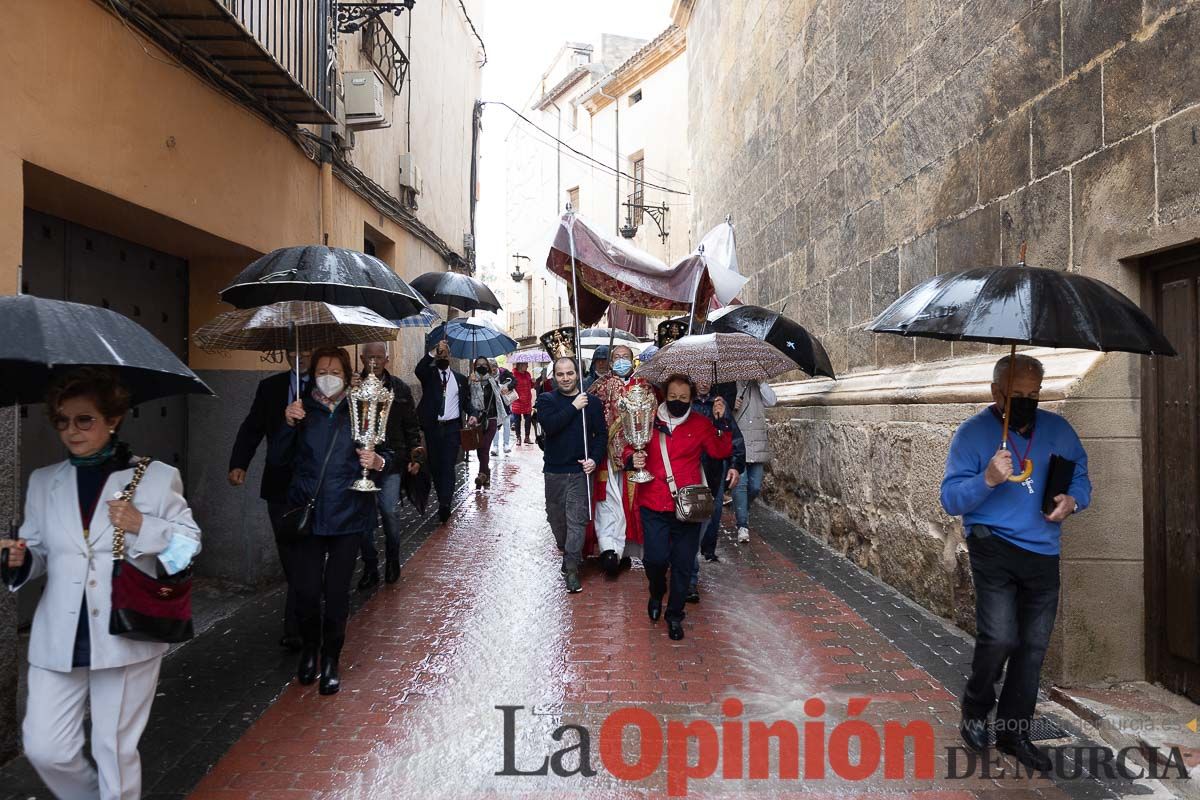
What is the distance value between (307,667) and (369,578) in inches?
74.2

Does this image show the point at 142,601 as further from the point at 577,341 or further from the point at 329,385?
the point at 577,341

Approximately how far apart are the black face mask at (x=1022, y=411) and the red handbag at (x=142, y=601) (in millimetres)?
3304

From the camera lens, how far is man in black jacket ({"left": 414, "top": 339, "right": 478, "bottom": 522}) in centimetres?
880

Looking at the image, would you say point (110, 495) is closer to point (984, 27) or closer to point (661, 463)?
point (661, 463)

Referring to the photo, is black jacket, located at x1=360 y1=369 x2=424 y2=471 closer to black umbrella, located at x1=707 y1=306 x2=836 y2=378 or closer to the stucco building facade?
the stucco building facade

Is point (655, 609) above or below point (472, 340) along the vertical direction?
below

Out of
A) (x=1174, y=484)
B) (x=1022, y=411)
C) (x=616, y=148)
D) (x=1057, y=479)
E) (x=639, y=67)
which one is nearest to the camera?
(x=1057, y=479)

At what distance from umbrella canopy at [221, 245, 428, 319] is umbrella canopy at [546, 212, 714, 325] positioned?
1.71m

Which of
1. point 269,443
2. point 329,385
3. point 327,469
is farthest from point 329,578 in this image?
point 329,385

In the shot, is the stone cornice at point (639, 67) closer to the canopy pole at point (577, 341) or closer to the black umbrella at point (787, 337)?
the black umbrella at point (787, 337)

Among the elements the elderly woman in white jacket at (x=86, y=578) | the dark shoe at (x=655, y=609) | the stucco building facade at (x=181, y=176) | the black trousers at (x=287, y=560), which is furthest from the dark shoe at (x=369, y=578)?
the elderly woman in white jacket at (x=86, y=578)

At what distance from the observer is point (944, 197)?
19.0 feet

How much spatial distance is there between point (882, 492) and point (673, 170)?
58.5 feet

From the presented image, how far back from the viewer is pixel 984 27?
17.3ft
